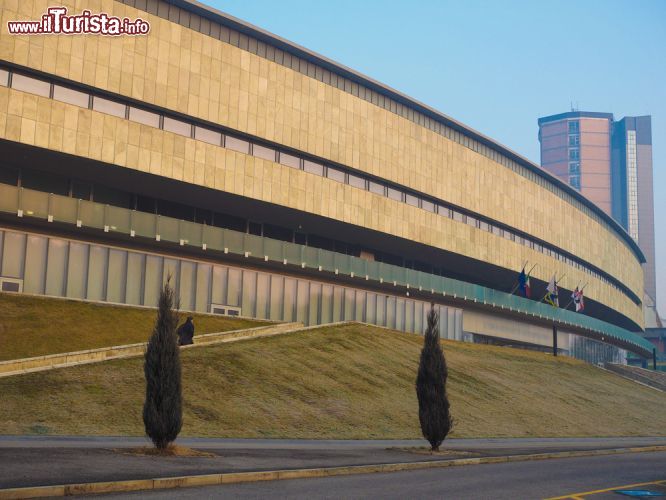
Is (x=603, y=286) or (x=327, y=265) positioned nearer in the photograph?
(x=327, y=265)

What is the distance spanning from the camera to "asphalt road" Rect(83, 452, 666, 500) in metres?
15.1

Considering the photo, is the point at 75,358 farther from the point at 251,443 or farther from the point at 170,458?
the point at 170,458

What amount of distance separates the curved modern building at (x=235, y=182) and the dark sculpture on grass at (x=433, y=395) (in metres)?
23.5

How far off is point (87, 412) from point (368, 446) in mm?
8474

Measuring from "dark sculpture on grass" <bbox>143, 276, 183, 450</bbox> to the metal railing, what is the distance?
22825 millimetres

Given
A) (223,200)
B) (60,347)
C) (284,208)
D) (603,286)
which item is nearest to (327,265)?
(284,208)

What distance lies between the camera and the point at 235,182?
50781 mm

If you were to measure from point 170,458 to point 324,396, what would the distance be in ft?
52.6

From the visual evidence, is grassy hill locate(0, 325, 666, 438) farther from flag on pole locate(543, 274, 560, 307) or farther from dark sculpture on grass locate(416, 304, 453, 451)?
flag on pole locate(543, 274, 560, 307)

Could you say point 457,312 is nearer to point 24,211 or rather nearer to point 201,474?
point 24,211

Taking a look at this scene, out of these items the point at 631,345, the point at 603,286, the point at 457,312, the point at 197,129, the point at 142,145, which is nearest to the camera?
the point at 142,145

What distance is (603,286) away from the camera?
103m

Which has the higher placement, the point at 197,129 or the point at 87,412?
the point at 197,129

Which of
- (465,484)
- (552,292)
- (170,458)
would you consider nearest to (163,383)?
(170,458)
